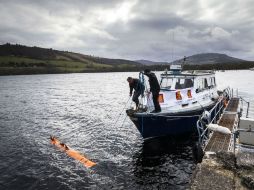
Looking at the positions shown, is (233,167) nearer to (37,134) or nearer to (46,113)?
(37,134)

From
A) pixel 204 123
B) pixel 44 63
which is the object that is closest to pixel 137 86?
pixel 204 123

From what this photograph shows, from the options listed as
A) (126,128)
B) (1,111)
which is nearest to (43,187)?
(126,128)

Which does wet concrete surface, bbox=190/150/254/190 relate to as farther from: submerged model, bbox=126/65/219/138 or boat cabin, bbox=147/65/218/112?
boat cabin, bbox=147/65/218/112

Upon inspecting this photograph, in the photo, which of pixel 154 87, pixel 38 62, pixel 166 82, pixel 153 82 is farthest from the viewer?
pixel 38 62

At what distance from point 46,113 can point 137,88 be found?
1759cm

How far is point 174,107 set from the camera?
1839 centimetres

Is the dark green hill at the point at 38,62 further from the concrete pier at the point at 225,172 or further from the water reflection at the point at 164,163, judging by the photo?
the concrete pier at the point at 225,172

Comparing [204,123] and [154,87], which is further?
[154,87]

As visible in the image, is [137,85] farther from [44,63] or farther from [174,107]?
[44,63]

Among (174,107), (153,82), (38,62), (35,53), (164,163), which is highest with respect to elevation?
(35,53)

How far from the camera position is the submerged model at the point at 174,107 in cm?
1738

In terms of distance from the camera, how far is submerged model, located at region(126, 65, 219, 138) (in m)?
17.4

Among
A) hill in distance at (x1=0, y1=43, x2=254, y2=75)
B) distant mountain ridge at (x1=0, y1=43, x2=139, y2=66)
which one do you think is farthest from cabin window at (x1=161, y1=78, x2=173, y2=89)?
distant mountain ridge at (x1=0, y1=43, x2=139, y2=66)

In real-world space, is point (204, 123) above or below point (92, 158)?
above
